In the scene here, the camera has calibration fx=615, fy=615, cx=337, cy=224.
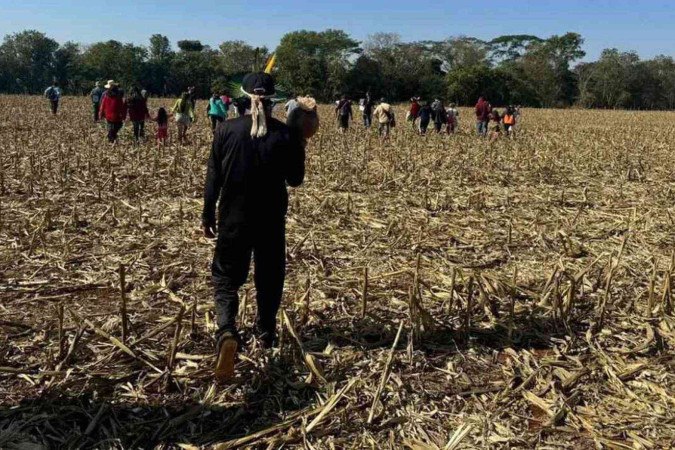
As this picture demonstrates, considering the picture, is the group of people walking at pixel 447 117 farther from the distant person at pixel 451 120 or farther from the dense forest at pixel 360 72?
the dense forest at pixel 360 72

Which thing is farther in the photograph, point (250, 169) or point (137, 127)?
point (137, 127)

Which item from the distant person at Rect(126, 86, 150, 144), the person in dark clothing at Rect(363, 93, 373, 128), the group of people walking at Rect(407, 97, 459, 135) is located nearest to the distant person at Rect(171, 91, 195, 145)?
the distant person at Rect(126, 86, 150, 144)

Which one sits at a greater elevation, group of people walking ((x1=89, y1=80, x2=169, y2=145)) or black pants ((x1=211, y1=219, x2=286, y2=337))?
group of people walking ((x1=89, y1=80, x2=169, y2=145))

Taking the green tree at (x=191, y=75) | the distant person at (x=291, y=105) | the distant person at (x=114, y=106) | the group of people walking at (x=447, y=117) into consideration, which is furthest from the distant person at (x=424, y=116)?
the green tree at (x=191, y=75)

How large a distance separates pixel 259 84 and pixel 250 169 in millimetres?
526

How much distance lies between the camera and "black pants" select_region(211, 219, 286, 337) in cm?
363

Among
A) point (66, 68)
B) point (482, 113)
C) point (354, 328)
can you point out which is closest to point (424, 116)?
point (482, 113)

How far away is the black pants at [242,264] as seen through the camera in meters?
3.63

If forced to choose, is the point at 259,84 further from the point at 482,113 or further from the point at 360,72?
the point at 360,72

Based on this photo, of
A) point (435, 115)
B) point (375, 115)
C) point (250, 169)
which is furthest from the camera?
point (435, 115)

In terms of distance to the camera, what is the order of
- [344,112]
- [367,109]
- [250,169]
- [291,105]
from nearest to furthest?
[250,169] → [291,105] → [344,112] → [367,109]

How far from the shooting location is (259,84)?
3652mm

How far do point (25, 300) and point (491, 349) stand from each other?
340 centimetres

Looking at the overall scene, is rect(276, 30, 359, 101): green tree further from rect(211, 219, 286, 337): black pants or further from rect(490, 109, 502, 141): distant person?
rect(211, 219, 286, 337): black pants
